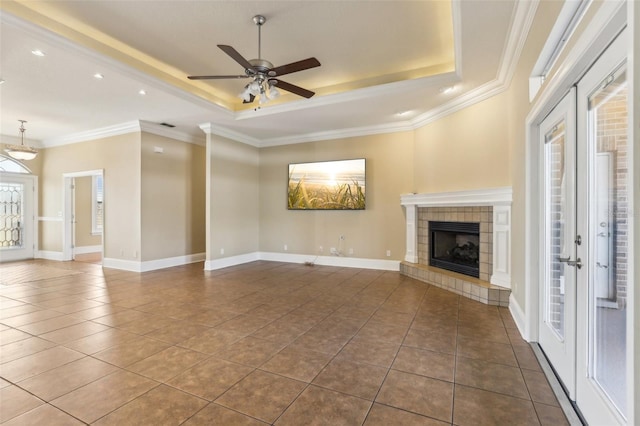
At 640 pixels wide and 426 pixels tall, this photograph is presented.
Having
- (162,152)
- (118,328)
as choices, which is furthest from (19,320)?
(162,152)

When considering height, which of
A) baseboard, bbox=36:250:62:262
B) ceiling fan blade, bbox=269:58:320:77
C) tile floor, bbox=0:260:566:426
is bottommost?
tile floor, bbox=0:260:566:426

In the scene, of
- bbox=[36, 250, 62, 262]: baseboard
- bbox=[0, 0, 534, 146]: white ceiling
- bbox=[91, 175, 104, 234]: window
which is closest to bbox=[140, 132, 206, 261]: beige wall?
bbox=[0, 0, 534, 146]: white ceiling

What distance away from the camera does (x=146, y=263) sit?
6281 millimetres

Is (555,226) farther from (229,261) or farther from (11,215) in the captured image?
(11,215)

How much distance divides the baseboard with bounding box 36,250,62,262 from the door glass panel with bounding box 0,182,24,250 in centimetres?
45

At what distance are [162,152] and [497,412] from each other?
720 cm

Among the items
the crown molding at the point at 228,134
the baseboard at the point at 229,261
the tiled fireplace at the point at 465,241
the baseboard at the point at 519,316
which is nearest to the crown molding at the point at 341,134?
the crown molding at the point at 228,134

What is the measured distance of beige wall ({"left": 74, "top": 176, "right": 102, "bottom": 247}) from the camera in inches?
348

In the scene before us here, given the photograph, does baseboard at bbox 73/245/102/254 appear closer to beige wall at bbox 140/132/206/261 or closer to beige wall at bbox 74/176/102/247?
beige wall at bbox 74/176/102/247

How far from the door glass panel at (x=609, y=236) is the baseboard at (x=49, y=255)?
1028 cm

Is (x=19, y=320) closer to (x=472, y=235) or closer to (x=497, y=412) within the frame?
(x=497, y=412)

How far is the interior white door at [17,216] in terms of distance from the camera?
756 centimetres

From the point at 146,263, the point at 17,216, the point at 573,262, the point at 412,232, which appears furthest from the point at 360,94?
the point at 17,216

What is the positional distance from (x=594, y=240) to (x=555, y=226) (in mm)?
763
